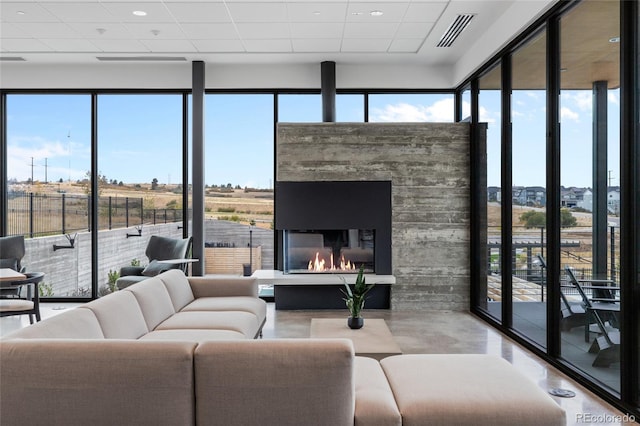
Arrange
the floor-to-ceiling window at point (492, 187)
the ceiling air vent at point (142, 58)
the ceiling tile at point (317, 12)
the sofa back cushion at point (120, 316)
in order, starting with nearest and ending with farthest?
the sofa back cushion at point (120, 316), the ceiling tile at point (317, 12), the floor-to-ceiling window at point (492, 187), the ceiling air vent at point (142, 58)

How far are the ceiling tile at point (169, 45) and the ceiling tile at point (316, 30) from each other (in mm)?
1225

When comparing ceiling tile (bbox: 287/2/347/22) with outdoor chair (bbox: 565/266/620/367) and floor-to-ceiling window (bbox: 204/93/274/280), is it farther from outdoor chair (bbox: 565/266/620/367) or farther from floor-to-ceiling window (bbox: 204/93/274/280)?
outdoor chair (bbox: 565/266/620/367)

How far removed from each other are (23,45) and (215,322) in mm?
4133

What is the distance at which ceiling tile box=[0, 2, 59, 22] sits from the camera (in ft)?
13.9

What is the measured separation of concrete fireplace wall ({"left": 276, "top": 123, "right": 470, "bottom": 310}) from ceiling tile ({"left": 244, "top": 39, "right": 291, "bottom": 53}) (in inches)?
33.3

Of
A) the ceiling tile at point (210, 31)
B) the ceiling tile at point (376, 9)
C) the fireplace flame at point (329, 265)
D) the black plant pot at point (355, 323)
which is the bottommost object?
the black plant pot at point (355, 323)

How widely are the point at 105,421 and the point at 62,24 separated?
421cm

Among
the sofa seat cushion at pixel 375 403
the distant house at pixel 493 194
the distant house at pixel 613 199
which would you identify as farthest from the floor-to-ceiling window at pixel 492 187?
the sofa seat cushion at pixel 375 403

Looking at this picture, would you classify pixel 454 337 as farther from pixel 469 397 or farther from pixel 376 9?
pixel 376 9

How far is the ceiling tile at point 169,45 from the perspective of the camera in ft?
17.1

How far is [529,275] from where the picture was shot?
418cm

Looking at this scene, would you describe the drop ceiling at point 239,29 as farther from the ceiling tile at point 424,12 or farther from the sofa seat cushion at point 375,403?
the sofa seat cushion at point 375,403

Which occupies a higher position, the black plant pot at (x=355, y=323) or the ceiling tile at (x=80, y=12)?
the ceiling tile at (x=80, y=12)

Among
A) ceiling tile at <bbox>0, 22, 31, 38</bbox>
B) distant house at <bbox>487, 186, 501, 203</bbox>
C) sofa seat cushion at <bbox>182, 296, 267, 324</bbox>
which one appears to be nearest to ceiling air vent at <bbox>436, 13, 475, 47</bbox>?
distant house at <bbox>487, 186, 501, 203</bbox>
